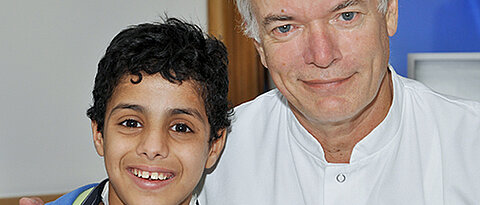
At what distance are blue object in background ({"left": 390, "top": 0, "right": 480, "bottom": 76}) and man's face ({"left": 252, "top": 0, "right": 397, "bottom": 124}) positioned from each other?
260cm

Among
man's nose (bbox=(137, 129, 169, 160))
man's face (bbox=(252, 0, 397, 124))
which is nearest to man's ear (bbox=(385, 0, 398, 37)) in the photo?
man's face (bbox=(252, 0, 397, 124))

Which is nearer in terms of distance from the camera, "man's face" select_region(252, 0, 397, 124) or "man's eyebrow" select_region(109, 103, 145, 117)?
"man's face" select_region(252, 0, 397, 124)

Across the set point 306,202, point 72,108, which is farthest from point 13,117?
point 306,202

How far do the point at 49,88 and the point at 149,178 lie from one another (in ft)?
6.86

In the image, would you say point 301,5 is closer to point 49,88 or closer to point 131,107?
point 131,107

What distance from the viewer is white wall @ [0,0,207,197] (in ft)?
11.4

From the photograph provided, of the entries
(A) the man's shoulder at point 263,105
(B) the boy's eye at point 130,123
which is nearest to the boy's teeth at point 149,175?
(B) the boy's eye at point 130,123

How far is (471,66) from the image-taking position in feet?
11.6

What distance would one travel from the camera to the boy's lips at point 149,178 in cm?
169

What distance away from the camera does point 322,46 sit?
1.56 m

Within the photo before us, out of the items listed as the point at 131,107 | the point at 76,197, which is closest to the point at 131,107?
the point at 131,107

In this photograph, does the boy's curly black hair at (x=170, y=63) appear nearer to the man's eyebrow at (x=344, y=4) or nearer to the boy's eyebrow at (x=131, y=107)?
the boy's eyebrow at (x=131, y=107)

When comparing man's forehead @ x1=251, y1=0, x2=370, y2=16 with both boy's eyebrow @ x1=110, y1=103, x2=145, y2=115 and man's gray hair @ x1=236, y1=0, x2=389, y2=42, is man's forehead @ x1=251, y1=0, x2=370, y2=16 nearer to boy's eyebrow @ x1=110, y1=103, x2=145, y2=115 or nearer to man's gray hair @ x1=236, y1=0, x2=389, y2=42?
man's gray hair @ x1=236, y1=0, x2=389, y2=42

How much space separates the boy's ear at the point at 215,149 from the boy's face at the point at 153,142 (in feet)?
0.30
